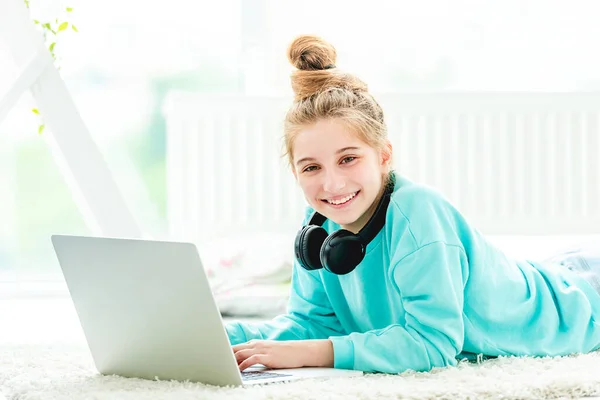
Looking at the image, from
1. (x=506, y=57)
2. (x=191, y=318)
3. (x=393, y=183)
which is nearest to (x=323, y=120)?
(x=393, y=183)

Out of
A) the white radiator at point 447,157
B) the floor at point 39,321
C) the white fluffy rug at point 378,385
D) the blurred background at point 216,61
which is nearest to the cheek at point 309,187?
the white fluffy rug at point 378,385

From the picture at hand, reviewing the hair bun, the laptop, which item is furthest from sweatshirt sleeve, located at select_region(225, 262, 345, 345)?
the hair bun

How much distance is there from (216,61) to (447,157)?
1.23 meters

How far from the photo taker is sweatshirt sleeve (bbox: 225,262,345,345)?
5.36ft

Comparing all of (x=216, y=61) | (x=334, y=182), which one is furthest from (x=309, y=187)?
(x=216, y=61)

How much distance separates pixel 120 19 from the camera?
3.91 m

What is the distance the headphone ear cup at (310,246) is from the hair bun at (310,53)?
29cm

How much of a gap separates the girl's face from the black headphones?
0.03 m

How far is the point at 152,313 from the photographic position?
48.6 inches

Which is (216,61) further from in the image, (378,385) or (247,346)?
(378,385)

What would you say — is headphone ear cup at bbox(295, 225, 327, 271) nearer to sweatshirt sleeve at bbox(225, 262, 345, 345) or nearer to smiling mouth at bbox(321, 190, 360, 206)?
smiling mouth at bbox(321, 190, 360, 206)

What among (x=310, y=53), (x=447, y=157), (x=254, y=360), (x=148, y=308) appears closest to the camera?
(x=148, y=308)

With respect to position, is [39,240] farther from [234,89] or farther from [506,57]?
[506,57]

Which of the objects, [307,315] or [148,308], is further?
[307,315]
